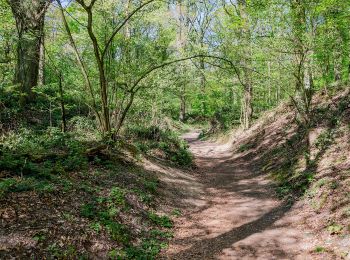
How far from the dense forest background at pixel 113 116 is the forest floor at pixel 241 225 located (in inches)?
22.6

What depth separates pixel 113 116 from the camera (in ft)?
39.3

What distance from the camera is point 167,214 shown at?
316 inches

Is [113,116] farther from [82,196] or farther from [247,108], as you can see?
[247,108]

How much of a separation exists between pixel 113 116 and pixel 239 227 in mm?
6568

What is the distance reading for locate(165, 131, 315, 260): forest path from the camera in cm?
608

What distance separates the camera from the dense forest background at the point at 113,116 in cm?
576

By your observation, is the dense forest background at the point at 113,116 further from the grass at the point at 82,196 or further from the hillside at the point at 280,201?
the hillside at the point at 280,201

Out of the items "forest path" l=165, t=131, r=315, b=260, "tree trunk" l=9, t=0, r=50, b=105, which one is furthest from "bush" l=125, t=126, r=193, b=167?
"tree trunk" l=9, t=0, r=50, b=105

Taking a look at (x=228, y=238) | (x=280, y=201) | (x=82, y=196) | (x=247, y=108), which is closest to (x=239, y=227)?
(x=228, y=238)

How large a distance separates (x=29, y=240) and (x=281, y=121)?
13.8 metres

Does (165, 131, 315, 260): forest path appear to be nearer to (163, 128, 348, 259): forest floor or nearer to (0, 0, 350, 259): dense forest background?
(163, 128, 348, 259): forest floor

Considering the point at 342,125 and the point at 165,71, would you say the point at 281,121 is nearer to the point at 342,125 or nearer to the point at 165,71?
the point at 342,125

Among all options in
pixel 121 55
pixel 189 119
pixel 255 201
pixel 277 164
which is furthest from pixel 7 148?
pixel 189 119

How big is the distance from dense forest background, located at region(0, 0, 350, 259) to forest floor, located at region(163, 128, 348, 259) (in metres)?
0.57
